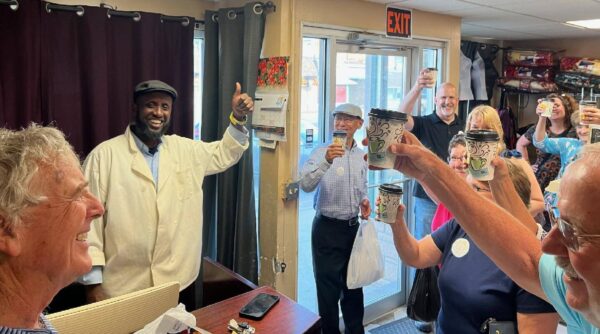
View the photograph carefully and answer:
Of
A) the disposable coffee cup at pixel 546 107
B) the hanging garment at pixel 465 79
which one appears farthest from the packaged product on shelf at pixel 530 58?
the disposable coffee cup at pixel 546 107

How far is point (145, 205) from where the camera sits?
2133 mm

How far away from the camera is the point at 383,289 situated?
12.5 ft

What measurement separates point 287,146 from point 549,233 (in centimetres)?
194

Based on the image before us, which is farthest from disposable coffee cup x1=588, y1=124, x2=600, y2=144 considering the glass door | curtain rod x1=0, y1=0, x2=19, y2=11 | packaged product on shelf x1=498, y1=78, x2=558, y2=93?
packaged product on shelf x1=498, y1=78, x2=558, y2=93

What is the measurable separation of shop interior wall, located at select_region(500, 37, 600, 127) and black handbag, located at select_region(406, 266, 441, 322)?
408 centimetres

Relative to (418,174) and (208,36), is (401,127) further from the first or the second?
(208,36)

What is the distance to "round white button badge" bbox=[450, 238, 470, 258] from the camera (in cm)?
160

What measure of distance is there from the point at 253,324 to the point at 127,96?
154 cm

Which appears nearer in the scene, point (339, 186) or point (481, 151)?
point (481, 151)

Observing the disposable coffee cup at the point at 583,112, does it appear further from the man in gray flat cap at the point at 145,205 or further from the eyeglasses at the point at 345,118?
the man in gray flat cap at the point at 145,205

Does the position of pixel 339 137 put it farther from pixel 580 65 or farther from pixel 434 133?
pixel 580 65

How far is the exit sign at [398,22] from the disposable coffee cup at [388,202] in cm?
189

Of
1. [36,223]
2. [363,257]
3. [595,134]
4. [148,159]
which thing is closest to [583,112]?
[595,134]

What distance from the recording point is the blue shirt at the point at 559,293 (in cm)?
101
